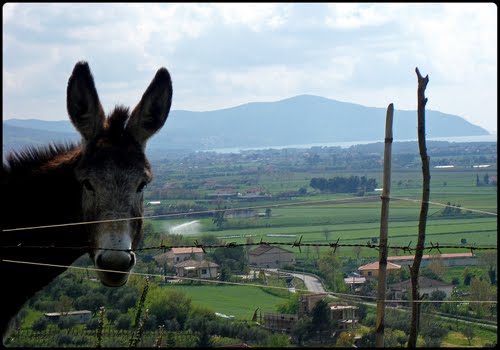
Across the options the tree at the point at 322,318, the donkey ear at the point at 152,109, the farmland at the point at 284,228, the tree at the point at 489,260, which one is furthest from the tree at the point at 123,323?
the tree at the point at 489,260

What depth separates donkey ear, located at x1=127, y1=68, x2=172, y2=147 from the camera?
551 cm

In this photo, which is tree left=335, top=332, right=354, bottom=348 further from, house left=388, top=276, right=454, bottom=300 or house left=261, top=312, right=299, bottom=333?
house left=388, top=276, right=454, bottom=300

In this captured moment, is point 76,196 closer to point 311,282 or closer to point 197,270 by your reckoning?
point 197,270

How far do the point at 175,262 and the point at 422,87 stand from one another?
7463 mm

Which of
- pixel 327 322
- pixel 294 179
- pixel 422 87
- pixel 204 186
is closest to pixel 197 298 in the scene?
pixel 327 322

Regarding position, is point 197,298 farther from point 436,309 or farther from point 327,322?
point 327,322

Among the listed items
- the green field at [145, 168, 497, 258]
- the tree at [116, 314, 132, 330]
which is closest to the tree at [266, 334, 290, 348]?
the tree at [116, 314, 132, 330]

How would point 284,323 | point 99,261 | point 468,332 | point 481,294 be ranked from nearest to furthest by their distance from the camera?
point 99,261 → point 284,323 → point 468,332 → point 481,294

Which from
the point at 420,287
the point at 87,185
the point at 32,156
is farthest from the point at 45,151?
the point at 420,287

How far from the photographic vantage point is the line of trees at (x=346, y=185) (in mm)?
56878

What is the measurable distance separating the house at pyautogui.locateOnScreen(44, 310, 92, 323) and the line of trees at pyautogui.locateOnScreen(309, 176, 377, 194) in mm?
40622

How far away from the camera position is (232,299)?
20.6 metres

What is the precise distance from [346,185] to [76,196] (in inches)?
2339

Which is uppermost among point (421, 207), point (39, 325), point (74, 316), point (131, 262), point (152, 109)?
point (152, 109)
